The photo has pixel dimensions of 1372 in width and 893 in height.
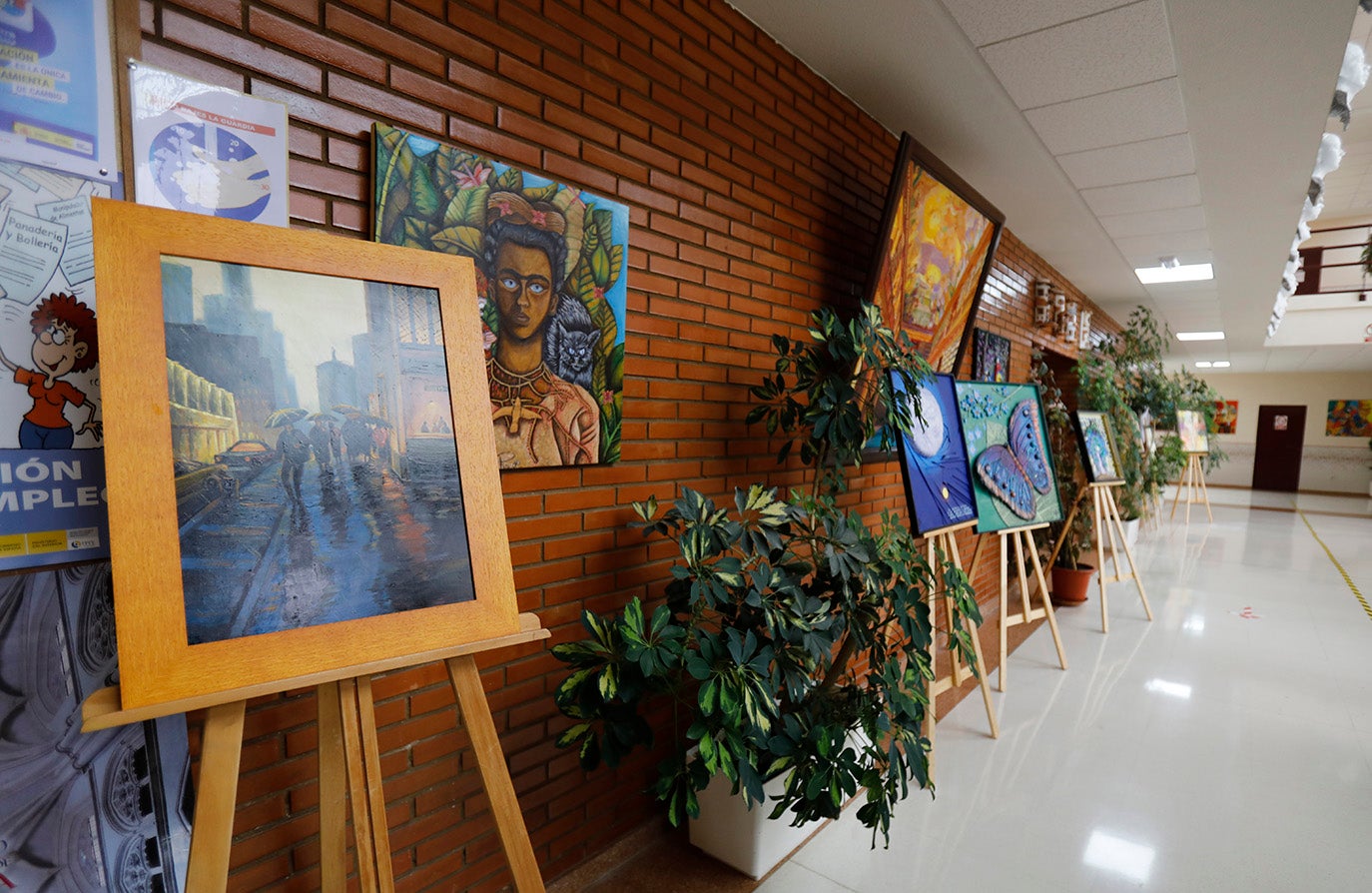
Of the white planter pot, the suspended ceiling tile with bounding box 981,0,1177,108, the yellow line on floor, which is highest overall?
the suspended ceiling tile with bounding box 981,0,1177,108

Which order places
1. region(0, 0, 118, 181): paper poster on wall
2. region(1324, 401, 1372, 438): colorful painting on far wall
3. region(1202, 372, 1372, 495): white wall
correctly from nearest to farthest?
region(0, 0, 118, 181): paper poster on wall → region(1324, 401, 1372, 438): colorful painting on far wall → region(1202, 372, 1372, 495): white wall

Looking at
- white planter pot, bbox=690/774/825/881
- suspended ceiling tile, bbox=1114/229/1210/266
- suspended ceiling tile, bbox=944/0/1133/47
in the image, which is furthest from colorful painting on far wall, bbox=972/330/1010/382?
white planter pot, bbox=690/774/825/881

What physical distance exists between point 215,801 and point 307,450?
0.52 metres

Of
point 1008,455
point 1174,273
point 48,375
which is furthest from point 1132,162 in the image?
point 48,375

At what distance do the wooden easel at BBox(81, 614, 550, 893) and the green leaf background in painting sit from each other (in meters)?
0.93

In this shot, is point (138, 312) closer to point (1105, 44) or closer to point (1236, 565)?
point (1105, 44)

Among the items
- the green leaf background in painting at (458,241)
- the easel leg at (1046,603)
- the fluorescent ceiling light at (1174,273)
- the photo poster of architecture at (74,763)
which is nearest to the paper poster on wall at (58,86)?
the green leaf background in painting at (458,241)

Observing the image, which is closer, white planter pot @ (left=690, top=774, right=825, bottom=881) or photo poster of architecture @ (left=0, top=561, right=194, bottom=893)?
photo poster of architecture @ (left=0, top=561, right=194, bottom=893)

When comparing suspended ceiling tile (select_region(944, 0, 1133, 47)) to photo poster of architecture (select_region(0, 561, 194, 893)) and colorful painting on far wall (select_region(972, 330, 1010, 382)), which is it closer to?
colorful painting on far wall (select_region(972, 330, 1010, 382))

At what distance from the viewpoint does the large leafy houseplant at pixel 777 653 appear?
167cm

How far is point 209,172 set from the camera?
1.29 m

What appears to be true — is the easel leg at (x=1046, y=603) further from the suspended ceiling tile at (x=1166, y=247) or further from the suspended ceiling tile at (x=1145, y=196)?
the suspended ceiling tile at (x=1166, y=247)

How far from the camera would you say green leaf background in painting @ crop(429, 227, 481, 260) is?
64.1 inches

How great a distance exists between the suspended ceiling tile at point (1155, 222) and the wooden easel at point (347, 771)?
4.90 m
